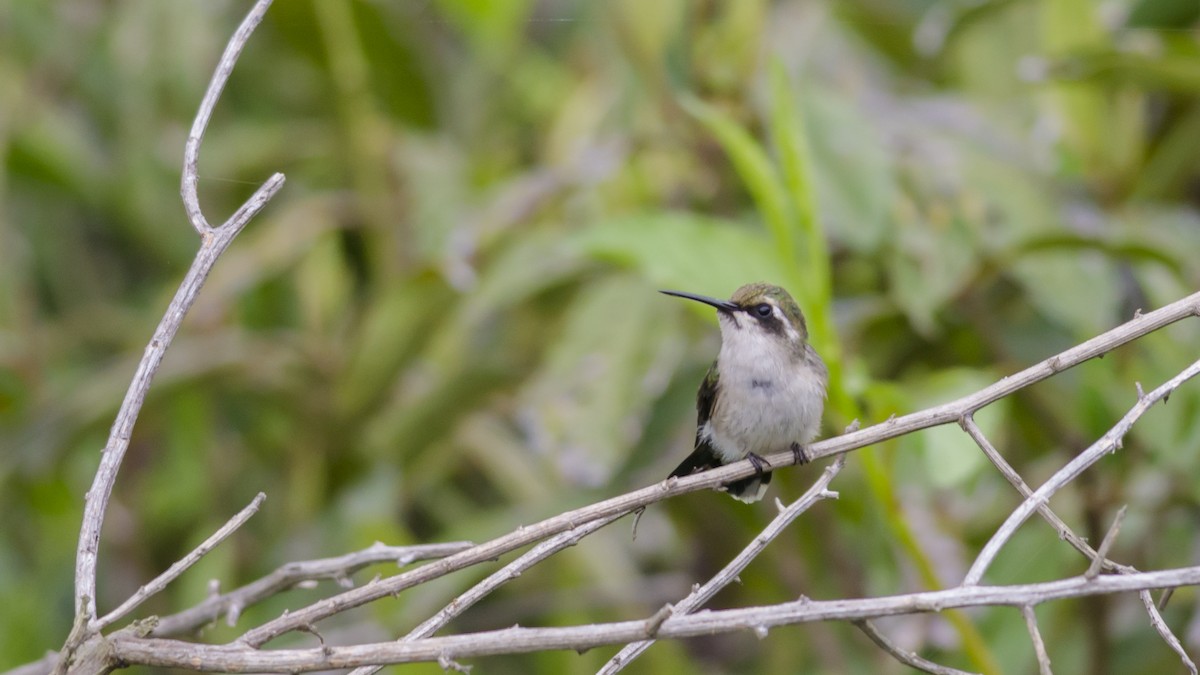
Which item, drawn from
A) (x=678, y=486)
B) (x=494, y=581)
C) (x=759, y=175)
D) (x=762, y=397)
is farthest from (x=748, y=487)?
(x=494, y=581)

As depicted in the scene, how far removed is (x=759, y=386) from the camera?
9.91ft

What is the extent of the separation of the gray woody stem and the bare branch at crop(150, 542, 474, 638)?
35 cm

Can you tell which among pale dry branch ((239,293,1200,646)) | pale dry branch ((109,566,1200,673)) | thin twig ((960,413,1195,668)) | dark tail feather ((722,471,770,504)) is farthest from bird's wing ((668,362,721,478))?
pale dry branch ((109,566,1200,673))

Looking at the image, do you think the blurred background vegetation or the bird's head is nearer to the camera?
the bird's head

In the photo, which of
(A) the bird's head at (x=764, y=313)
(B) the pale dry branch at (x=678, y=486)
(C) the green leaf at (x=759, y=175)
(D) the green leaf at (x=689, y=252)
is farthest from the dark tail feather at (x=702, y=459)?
(B) the pale dry branch at (x=678, y=486)

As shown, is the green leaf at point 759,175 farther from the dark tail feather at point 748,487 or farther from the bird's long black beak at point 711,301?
the dark tail feather at point 748,487

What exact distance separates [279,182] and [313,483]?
253 cm

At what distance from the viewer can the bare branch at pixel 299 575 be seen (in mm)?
2105

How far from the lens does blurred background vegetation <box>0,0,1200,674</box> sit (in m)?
3.34

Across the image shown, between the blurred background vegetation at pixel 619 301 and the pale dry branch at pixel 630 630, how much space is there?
0.92m

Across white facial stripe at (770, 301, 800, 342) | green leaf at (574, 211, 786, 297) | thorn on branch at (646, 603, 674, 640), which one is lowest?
thorn on branch at (646, 603, 674, 640)

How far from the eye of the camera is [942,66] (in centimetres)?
484

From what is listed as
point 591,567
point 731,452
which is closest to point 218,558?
point 591,567

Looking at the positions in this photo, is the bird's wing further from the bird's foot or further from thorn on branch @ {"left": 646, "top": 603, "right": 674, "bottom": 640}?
thorn on branch @ {"left": 646, "top": 603, "right": 674, "bottom": 640}
